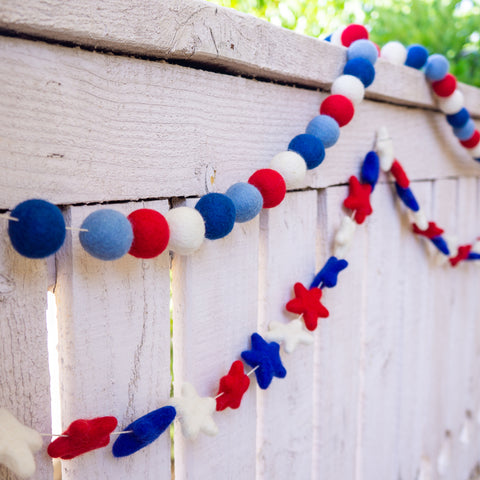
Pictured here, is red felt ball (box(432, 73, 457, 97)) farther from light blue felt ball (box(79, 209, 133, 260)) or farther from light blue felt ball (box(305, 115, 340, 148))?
light blue felt ball (box(79, 209, 133, 260))

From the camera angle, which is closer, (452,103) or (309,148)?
(309,148)

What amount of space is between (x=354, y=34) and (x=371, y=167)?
0.23 m

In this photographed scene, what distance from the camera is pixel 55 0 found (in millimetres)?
425

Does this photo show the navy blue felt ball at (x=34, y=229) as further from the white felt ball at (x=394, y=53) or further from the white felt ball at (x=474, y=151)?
the white felt ball at (x=474, y=151)

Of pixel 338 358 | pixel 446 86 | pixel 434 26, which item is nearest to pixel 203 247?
pixel 338 358

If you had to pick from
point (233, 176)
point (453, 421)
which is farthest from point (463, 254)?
point (233, 176)

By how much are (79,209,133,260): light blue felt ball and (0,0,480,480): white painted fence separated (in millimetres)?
30

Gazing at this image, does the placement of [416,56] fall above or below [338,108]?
above

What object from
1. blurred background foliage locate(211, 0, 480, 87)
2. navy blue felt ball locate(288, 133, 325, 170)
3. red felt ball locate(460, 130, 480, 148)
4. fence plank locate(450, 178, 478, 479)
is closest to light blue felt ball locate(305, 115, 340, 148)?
navy blue felt ball locate(288, 133, 325, 170)

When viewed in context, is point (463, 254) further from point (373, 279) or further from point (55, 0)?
point (55, 0)

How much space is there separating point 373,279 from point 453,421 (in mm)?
718

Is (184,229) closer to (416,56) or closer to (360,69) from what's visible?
(360,69)

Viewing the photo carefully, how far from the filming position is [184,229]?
20.5 inches

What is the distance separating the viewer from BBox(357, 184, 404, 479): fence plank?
0.96 meters
